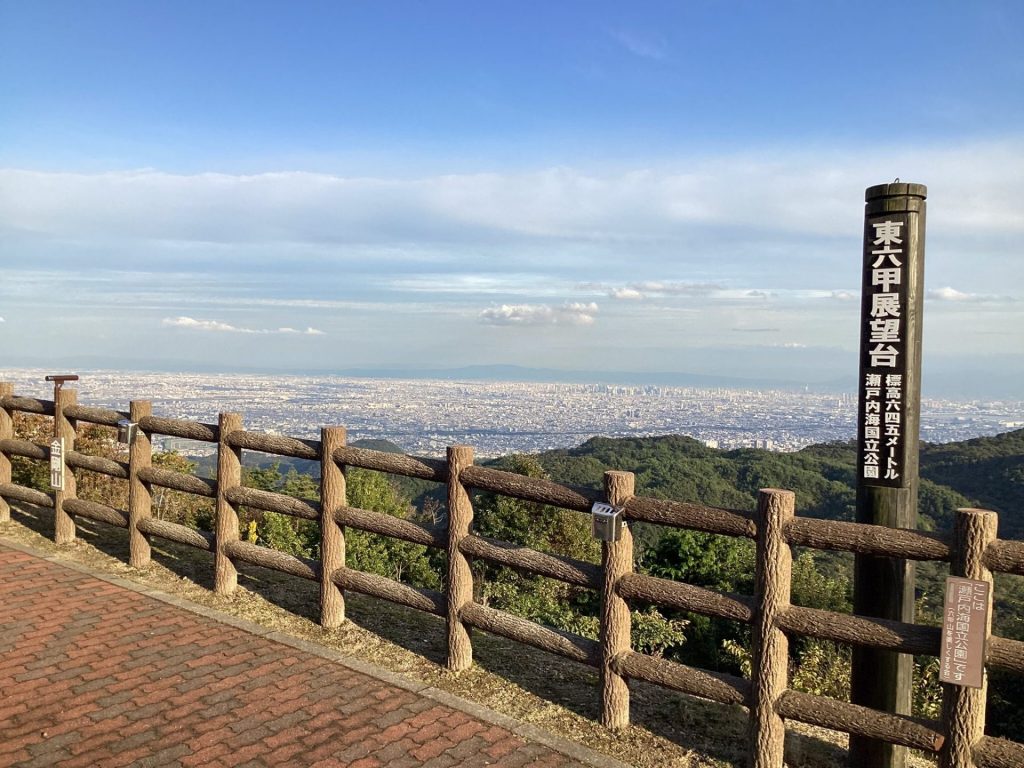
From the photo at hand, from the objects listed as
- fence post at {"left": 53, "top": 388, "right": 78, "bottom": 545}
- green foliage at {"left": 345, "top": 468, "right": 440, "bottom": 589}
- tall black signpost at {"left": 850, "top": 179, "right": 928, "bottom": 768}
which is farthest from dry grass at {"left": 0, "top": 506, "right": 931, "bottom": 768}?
green foliage at {"left": 345, "top": 468, "right": 440, "bottom": 589}

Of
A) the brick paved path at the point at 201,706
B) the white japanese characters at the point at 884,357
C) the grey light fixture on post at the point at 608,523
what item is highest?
the white japanese characters at the point at 884,357

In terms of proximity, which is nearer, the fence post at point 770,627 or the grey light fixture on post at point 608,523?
the fence post at point 770,627

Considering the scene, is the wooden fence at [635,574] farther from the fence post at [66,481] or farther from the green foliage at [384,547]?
→ the green foliage at [384,547]

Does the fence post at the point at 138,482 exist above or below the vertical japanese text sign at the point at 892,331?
below

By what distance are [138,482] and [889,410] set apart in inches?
248

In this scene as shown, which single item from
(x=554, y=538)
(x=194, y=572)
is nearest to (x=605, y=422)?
(x=554, y=538)

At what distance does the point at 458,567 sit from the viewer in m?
5.06

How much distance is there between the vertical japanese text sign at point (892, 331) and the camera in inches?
152

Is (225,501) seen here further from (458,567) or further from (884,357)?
(884,357)

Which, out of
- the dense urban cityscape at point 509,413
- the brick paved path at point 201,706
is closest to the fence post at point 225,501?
the brick paved path at point 201,706

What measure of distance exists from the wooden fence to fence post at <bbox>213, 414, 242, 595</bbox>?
10 mm

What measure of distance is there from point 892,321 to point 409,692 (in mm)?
3484

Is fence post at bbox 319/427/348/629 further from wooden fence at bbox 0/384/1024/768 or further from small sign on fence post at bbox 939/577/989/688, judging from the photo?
small sign on fence post at bbox 939/577/989/688

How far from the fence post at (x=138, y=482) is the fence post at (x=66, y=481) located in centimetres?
108
